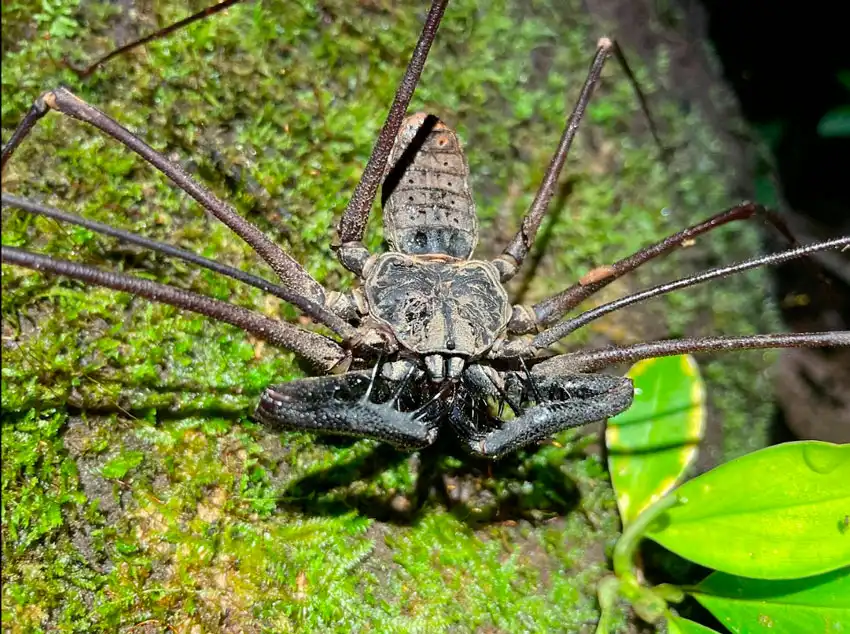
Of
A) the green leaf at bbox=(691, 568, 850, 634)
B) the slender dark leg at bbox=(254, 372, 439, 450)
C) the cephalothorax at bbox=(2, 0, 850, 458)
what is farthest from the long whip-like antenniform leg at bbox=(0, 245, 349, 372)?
the green leaf at bbox=(691, 568, 850, 634)

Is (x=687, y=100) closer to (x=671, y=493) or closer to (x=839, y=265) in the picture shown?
(x=839, y=265)

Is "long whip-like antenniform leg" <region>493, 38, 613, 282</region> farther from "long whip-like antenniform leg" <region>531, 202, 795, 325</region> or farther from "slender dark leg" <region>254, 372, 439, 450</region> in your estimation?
"slender dark leg" <region>254, 372, 439, 450</region>

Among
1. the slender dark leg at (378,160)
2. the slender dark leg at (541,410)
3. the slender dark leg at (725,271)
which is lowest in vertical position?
the slender dark leg at (541,410)

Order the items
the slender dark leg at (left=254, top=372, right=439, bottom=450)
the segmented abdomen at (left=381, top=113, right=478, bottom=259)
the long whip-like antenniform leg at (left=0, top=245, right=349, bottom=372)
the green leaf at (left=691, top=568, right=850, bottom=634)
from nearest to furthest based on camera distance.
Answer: the long whip-like antenniform leg at (left=0, top=245, right=349, bottom=372) → the slender dark leg at (left=254, top=372, right=439, bottom=450) → the green leaf at (left=691, top=568, right=850, bottom=634) → the segmented abdomen at (left=381, top=113, right=478, bottom=259)

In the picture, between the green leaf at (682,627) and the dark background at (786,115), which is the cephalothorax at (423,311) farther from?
the dark background at (786,115)

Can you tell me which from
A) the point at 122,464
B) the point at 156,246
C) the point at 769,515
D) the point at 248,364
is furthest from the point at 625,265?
the point at 122,464

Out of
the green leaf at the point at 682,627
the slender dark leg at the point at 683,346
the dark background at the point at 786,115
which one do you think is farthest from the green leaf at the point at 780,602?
the dark background at the point at 786,115
